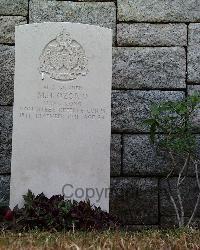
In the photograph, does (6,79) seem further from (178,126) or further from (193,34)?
(193,34)

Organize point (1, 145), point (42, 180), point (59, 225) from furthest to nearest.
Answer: point (1, 145) → point (42, 180) → point (59, 225)

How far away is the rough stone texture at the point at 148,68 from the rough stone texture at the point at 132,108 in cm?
8

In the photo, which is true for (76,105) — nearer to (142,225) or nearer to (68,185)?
(68,185)

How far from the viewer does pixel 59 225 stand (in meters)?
4.02

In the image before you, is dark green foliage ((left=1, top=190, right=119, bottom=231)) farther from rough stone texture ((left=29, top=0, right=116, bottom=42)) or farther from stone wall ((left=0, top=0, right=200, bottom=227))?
rough stone texture ((left=29, top=0, right=116, bottom=42))

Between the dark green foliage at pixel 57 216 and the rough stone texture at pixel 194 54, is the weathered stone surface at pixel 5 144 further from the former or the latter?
the rough stone texture at pixel 194 54

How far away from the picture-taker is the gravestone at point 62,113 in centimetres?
439

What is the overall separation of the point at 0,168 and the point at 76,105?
1013 millimetres

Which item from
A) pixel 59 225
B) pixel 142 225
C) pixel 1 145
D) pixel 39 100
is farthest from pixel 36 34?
pixel 142 225

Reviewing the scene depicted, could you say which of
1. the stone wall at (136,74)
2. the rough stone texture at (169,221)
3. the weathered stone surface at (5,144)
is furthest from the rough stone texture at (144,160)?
the weathered stone surface at (5,144)

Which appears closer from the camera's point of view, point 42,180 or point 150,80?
point 42,180

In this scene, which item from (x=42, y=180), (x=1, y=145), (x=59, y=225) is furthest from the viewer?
(x=1, y=145)

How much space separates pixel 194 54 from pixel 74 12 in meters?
1.13

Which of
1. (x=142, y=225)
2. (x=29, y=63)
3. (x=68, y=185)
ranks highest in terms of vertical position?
(x=29, y=63)
